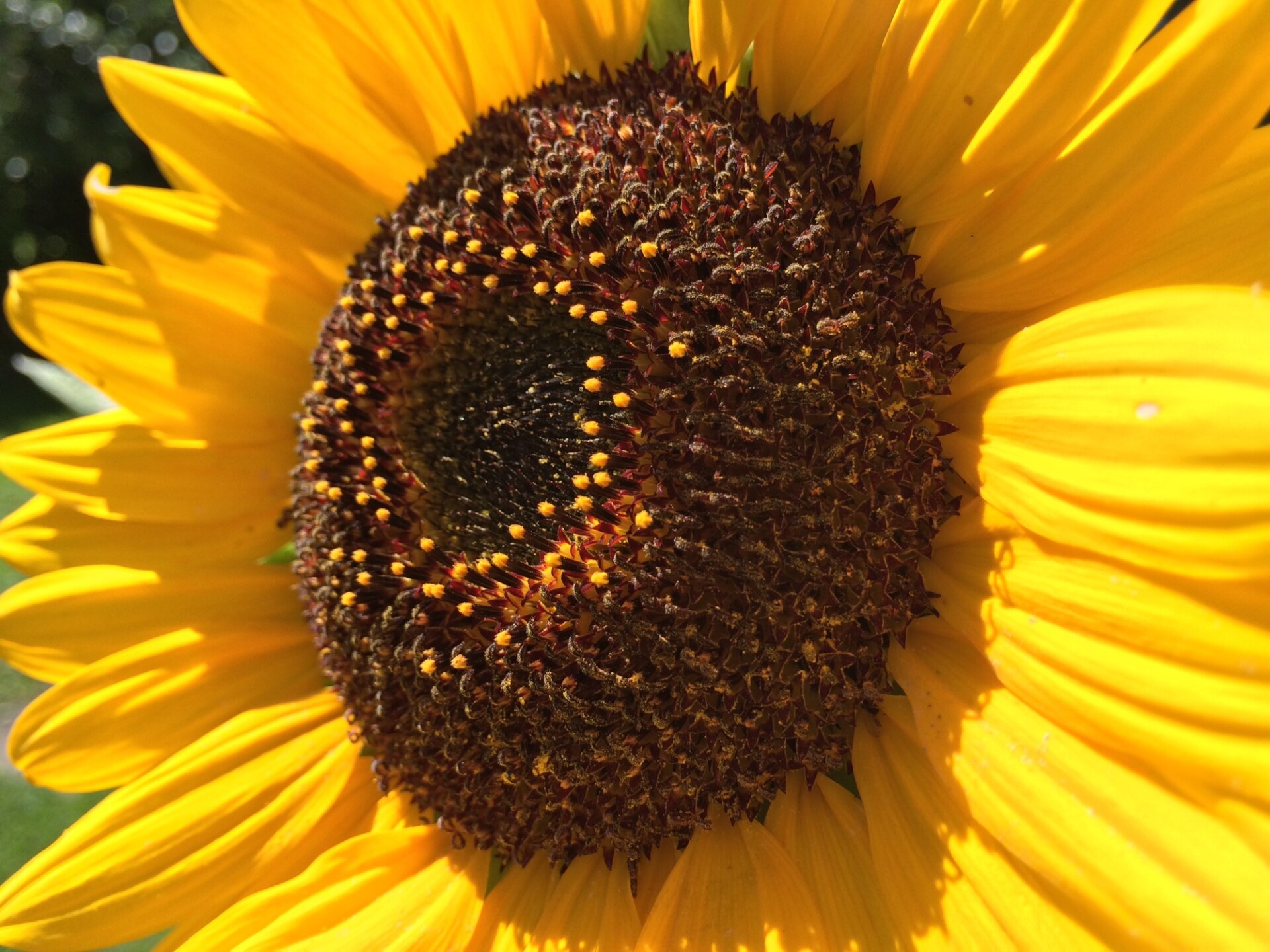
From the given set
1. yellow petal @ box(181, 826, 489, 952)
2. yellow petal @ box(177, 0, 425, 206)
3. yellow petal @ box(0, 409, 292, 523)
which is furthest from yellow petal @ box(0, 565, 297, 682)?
yellow petal @ box(177, 0, 425, 206)

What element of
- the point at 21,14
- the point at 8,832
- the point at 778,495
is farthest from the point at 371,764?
the point at 21,14

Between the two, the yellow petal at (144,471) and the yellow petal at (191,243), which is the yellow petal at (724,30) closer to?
the yellow petal at (191,243)

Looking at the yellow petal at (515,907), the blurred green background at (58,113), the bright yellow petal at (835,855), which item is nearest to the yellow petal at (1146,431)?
the bright yellow petal at (835,855)

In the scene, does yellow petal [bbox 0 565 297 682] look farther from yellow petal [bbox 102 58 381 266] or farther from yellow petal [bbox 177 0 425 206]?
yellow petal [bbox 177 0 425 206]

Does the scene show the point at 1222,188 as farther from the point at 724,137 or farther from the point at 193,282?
the point at 193,282

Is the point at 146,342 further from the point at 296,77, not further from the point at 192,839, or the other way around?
the point at 192,839

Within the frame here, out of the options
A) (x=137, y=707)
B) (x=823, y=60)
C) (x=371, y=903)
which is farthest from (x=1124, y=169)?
(x=137, y=707)

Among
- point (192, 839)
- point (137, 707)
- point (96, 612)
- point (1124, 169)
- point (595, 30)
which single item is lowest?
point (192, 839)
